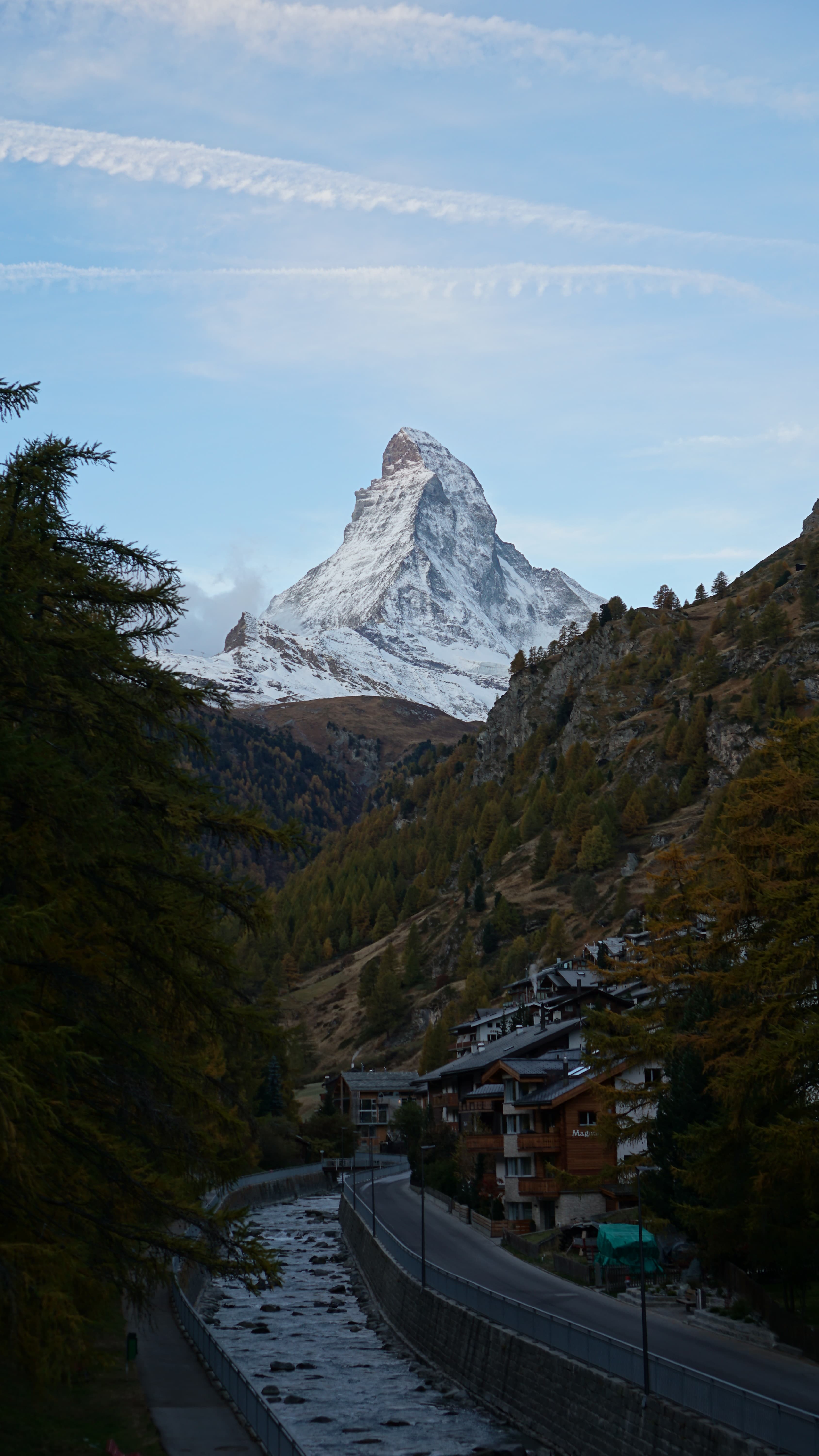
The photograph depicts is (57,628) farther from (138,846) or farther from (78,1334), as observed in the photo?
(78,1334)

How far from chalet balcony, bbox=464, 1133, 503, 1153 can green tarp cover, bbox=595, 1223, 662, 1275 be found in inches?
823

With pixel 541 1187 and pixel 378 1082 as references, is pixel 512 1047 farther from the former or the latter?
pixel 378 1082

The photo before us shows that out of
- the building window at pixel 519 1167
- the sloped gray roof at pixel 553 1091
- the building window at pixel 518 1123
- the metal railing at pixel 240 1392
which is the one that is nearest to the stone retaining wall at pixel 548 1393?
the metal railing at pixel 240 1392

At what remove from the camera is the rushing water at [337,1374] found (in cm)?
3553

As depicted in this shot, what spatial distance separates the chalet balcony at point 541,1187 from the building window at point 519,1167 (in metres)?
0.56

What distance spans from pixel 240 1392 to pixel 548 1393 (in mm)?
9207

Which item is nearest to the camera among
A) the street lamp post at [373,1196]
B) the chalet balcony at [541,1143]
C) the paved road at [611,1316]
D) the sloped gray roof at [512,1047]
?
the paved road at [611,1316]

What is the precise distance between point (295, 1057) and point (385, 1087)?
1846cm

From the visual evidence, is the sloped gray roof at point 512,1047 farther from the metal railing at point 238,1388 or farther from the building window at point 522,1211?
the metal railing at point 238,1388

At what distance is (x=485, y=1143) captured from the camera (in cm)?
6912

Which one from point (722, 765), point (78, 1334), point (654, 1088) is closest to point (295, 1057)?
point (722, 765)

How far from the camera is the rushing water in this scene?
117ft

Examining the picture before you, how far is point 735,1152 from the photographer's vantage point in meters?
34.8

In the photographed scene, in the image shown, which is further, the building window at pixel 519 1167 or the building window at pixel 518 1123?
the building window at pixel 518 1123
